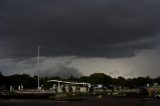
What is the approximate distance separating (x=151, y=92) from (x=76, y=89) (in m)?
49.9

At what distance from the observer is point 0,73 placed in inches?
7761

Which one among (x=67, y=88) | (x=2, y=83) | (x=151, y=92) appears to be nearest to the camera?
(x=151, y=92)

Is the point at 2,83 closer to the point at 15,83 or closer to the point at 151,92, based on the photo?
the point at 15,83

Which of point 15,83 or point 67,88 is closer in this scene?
point 67,88

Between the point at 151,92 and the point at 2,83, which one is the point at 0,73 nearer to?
the point at 2,83

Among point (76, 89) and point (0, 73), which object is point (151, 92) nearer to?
point (76, 89)

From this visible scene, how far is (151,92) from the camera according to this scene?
110 meters

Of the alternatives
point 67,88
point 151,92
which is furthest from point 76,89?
point 151,92

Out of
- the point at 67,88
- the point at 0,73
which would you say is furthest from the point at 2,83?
the point at 67,88

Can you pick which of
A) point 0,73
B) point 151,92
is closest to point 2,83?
point 0,73

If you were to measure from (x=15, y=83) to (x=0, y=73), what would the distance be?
374 inches

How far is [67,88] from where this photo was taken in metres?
154

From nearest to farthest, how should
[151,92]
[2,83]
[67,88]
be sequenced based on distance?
1. [151,92]
2. [67,88]
3. [2,83]

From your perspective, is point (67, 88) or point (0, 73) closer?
point (67, 88)
